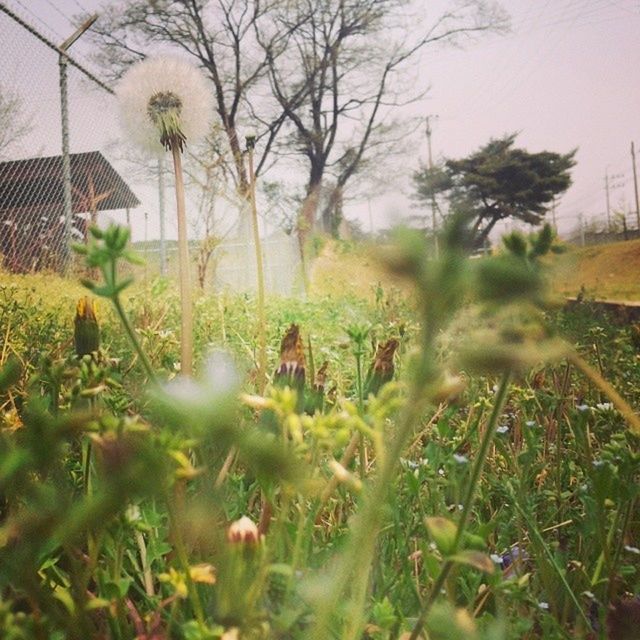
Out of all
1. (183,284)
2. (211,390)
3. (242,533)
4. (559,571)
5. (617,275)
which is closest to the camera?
(211,390)

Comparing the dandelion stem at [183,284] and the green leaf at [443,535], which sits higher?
the dandelion stem at [183,284]

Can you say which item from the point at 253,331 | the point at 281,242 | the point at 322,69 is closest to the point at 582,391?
the point at 253,331

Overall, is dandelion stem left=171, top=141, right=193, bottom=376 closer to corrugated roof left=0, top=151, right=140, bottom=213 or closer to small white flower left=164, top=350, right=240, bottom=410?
small white flower left=164, top=350, right=240, bottom=410

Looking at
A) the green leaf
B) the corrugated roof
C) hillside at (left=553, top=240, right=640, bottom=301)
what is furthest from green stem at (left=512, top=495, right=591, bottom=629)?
hillside at (left=553, top=240, right=640, bottom=301)

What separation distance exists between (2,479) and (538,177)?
13539 mm

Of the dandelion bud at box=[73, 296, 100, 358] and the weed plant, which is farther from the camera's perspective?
the dandelion bud at box=[73, 296, 100, 358]

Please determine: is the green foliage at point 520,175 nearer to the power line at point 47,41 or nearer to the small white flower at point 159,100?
the power line at point 47,41

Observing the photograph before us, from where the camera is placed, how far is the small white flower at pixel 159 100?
0.97 m

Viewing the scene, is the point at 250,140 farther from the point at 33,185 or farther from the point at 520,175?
the point at 520,175

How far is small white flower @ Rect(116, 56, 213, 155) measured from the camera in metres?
0.97

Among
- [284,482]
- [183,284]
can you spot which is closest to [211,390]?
[284,482]

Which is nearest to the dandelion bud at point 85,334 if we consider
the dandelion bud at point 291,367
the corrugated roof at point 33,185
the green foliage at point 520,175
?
the dandelion bud at point 291,367

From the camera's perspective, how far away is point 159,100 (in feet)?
3.21

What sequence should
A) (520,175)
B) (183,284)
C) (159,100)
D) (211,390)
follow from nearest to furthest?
(211,390)
(183,284)
(159,100)
(520,175)
